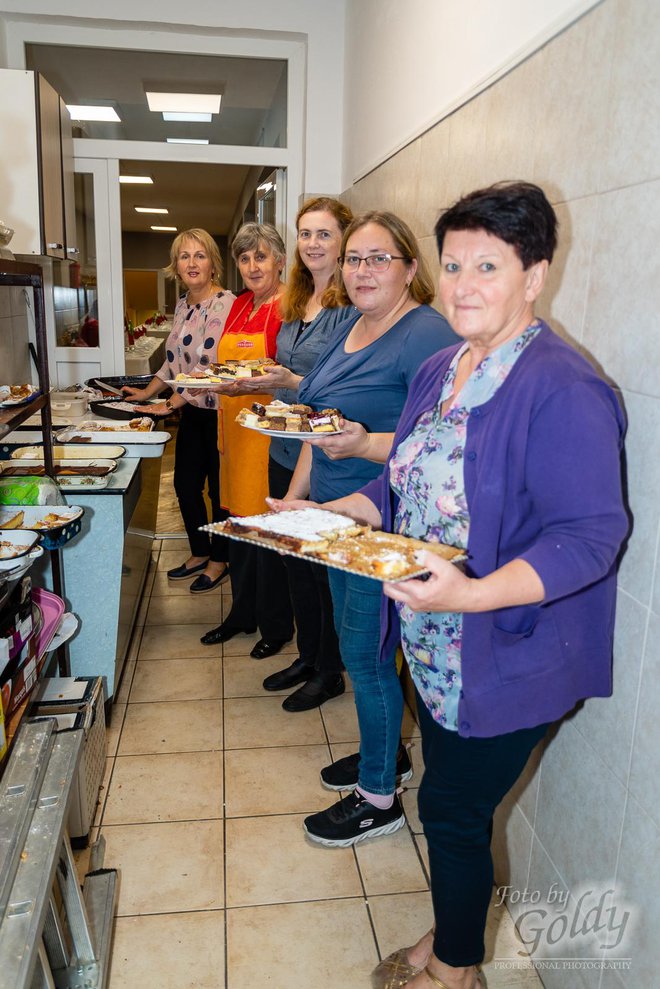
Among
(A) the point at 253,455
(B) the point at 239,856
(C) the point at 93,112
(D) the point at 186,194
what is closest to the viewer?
(B) the point at 239,856

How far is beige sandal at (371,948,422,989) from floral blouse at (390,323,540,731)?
60 cm

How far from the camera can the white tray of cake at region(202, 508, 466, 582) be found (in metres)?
1.05

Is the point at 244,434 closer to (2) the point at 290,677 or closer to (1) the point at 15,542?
(2) the point at 290,677

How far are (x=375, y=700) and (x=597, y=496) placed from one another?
3.28 feet

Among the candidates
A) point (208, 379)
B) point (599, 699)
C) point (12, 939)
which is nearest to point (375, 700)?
point (599, 699)

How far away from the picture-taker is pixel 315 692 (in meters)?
2.54

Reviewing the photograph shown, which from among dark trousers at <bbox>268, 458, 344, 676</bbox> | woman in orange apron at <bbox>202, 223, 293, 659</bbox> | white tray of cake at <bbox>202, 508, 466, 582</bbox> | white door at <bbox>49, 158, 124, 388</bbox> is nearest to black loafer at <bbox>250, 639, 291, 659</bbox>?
woman in orange apron at <bbox>202, 223, 293, 659</bbox>

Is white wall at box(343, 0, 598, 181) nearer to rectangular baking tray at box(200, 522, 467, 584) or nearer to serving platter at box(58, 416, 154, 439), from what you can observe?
Answer: rectangular baking tray at box(200, 522, 467, 584)

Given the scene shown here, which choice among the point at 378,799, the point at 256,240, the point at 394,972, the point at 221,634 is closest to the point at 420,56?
the point at 256,240

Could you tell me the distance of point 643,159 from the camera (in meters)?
1.16

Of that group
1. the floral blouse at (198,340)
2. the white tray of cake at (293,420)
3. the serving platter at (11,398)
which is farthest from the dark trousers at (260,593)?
the serving platter at (11,398)

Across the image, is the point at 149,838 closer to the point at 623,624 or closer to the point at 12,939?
the point at 12,939

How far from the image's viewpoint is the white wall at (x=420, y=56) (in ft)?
5.53

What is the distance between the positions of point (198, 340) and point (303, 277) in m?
0.91
